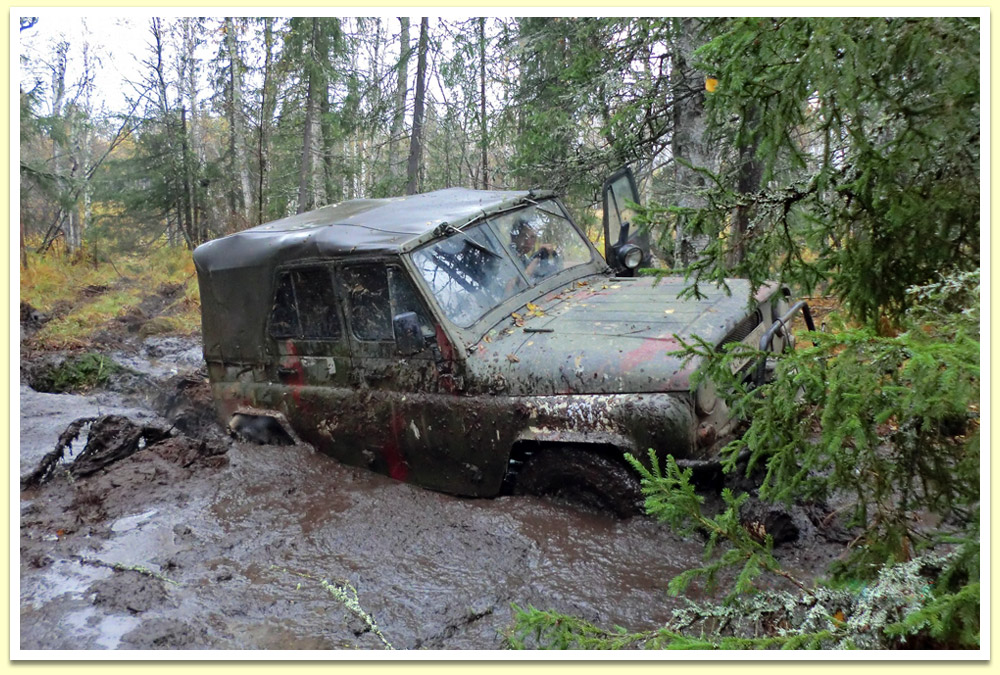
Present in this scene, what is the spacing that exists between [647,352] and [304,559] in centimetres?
232

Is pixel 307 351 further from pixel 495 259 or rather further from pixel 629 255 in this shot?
pixel 629 255

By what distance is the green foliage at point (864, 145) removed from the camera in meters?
2.55

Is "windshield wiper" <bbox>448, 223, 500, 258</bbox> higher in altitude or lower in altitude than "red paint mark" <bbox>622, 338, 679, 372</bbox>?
higher

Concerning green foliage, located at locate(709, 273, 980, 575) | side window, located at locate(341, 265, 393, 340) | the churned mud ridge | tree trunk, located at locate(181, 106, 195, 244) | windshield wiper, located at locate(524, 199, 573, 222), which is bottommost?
the churned mud ridge

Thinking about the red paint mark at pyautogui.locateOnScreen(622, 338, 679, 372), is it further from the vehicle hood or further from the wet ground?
the wet ground

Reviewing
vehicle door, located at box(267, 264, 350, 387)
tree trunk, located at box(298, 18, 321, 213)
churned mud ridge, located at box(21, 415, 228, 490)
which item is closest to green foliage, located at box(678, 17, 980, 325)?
vehicle door, located at box(267, 264, 350, 387)

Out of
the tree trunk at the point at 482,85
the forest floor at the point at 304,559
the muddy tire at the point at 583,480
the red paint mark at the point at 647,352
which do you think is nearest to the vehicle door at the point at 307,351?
the forest floor at the point at 304,559

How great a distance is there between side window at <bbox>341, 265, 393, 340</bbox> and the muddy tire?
1.30 meters

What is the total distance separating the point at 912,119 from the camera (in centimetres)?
269

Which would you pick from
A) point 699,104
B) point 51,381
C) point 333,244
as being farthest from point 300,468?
point 699,104

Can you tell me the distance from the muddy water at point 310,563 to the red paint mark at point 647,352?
94cm

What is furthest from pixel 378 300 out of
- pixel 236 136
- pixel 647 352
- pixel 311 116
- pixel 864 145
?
pixel 236 136

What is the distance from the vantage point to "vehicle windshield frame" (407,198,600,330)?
4.38 metres

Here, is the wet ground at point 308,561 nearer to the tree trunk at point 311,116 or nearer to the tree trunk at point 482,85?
the tree trunk at point 482,85
